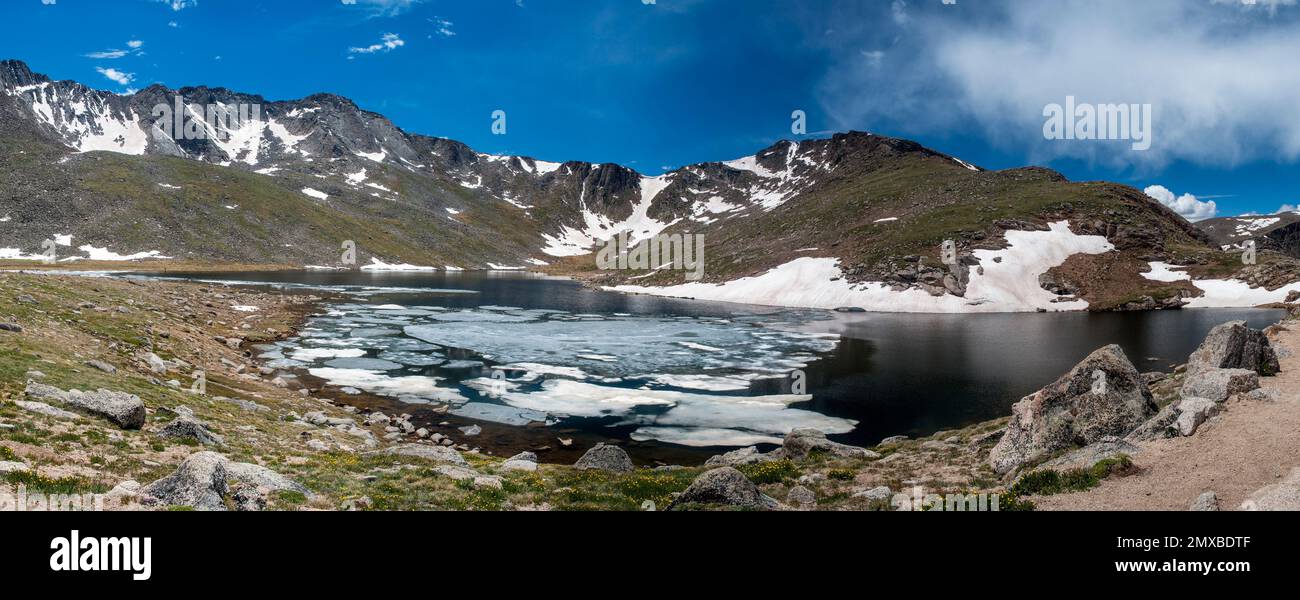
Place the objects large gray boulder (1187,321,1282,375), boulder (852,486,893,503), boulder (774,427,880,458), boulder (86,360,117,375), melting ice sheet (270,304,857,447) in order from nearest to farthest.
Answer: boulder (852,486,893,503), large gray boulder (1187,321,1282,375), boulder (774,427,880,458), boulder (86,360,117,375), melting ice sheet (270,304,857,447)

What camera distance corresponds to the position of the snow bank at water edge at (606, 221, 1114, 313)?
100750mm

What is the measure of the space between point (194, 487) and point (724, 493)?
11220 mm

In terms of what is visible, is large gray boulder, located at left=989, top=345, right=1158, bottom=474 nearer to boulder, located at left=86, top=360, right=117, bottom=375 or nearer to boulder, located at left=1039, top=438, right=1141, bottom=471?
boulder, located at left=1039, top=438, right=1141, bottom=471

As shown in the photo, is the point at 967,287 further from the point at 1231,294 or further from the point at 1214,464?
the point at 1214,464

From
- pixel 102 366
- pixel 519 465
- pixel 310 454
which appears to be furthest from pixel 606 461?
pixel 102 366

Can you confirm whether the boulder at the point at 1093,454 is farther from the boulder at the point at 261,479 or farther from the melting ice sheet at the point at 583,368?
the boulder at the point at 261,479

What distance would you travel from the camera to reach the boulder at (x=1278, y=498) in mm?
9922

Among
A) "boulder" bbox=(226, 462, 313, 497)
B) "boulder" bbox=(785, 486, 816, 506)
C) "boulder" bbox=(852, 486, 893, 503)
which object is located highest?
"boulder" bbox=(226, 462, 313, 497)

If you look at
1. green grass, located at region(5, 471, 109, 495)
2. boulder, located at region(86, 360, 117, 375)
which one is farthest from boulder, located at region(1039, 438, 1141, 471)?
boulder, located at region(86, 360, 117, 375)

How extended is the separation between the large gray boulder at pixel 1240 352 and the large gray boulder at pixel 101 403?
38.3 metres

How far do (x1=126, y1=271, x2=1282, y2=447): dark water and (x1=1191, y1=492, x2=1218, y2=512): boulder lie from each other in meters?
17.8

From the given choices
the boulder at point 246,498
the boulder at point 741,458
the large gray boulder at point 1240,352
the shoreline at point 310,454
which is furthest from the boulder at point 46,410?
the large gray boulder at point 1240,352

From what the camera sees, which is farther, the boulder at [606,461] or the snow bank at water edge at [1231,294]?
the snow bank at water edge at [1231,294]
